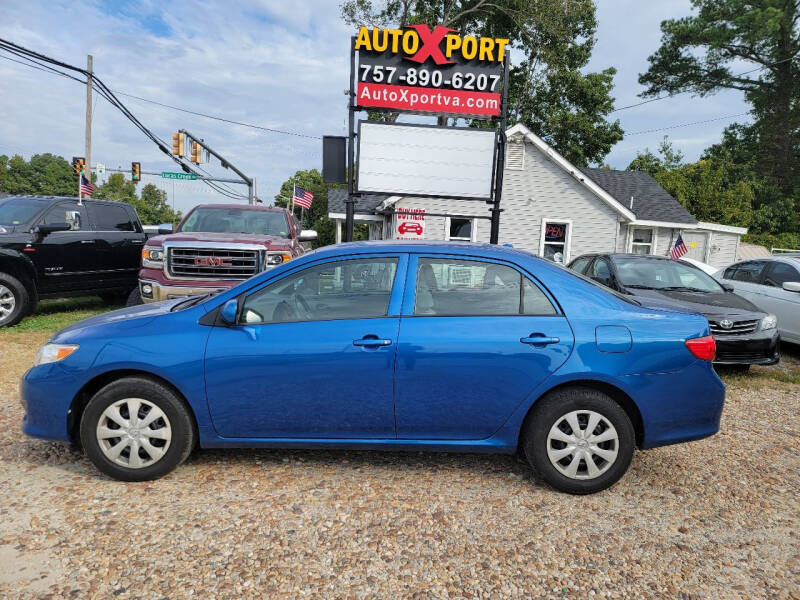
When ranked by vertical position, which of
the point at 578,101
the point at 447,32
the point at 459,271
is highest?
the point at 578,101

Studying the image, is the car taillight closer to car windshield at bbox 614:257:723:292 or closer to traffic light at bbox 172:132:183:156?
car windshield at bbox 614:257:723:292

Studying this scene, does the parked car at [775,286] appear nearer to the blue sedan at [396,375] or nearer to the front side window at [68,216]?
the blue sedan at [396,375]

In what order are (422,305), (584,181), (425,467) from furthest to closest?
(584,181)
(425,467)
(422,305)

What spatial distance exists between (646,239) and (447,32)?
14525 mm

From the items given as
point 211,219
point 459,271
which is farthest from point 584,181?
point 459,271

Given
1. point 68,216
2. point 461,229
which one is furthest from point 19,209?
point 461,229

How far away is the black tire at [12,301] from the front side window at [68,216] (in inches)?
41.8

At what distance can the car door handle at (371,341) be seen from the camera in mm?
3139

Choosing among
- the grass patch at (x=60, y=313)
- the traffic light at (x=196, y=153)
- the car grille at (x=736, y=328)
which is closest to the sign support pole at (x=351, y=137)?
the grass patch at (x=60, y=313)

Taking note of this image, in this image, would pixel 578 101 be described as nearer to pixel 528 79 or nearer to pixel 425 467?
pixel 528 79

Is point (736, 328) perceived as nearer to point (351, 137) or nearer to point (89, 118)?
point (351, 137)

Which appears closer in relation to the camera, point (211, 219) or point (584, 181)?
point (211, 219)

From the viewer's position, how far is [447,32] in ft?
33.6

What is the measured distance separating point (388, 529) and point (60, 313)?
8.83 meters
